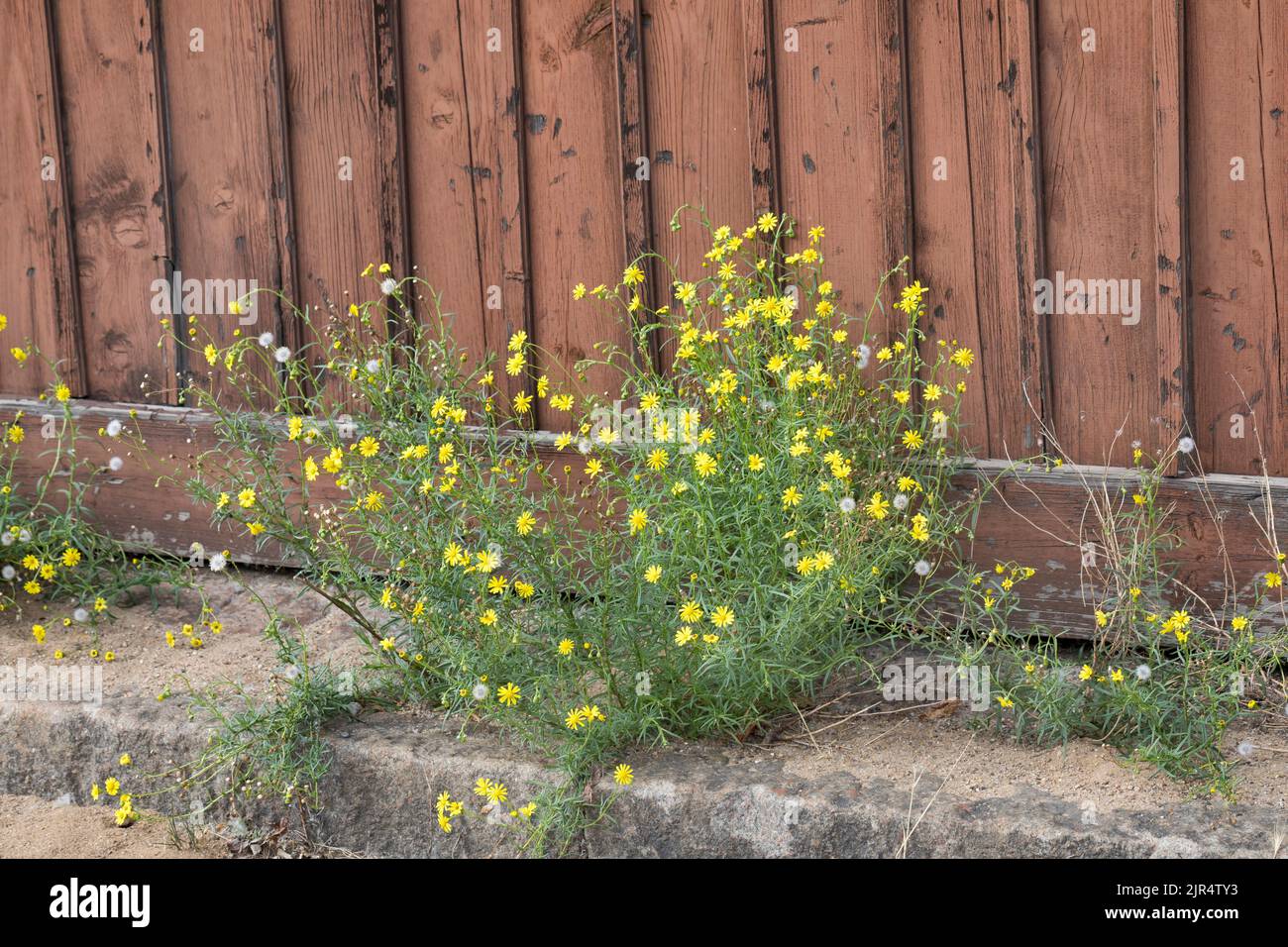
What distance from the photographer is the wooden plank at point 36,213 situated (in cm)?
488

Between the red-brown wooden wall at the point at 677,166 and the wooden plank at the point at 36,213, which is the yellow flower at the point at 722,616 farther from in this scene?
the wooden plank at the point at 36,213

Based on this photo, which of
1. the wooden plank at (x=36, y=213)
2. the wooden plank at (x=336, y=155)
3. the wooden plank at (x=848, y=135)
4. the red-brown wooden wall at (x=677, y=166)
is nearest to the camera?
the red-brown wooden wall at (x=677, y=166)

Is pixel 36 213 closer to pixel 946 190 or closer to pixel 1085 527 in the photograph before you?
pixel 946 190

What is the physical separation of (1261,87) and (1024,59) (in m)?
0.55

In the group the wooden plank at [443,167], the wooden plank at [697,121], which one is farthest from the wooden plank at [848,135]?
the wooden plank at [443,167]

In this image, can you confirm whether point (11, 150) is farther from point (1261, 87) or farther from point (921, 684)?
point (1261, 87)

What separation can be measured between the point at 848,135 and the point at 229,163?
2153mm

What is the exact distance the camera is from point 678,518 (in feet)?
10.7

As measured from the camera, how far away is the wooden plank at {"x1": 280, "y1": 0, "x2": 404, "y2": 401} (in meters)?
4.30

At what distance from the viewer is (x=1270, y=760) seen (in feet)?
10.3

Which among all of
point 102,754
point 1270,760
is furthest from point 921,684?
point 102,754

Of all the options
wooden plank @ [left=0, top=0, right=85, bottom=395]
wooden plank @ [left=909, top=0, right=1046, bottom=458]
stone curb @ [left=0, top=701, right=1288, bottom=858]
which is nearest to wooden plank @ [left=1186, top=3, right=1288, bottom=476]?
wooden plank @ [left=909, top=0, right=1046, bottom=458]

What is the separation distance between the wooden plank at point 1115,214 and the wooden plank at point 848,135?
38 cm

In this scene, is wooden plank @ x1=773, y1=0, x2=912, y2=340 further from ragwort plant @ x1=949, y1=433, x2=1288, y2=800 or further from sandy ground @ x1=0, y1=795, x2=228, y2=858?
sandy ground @ x1=0, y1=795, x2=228, y2=858
